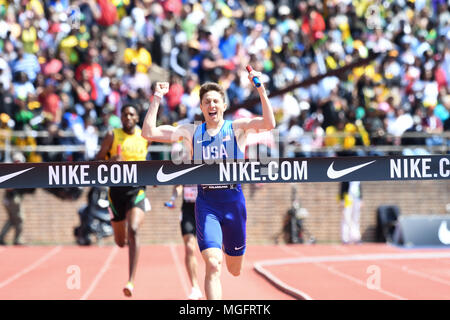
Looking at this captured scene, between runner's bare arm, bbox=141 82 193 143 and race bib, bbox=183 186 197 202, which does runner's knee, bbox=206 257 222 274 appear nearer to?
runner's bare arm, bbox=141 82 193 143

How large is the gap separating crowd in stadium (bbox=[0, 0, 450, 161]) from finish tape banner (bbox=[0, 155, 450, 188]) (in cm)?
929

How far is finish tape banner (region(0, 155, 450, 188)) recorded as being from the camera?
7363 mm

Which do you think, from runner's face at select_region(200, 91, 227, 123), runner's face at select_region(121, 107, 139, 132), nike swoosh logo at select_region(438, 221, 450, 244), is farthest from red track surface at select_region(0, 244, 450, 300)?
runner's face at select_region(200, 91, 227, 123)

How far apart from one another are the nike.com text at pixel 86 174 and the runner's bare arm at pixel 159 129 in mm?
323

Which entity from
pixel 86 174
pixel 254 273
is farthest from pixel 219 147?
pixel 254 273

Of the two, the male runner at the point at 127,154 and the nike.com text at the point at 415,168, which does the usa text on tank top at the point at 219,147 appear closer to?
the nike.com text at the point at 415,168

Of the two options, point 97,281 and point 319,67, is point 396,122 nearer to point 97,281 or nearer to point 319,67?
point 319,67

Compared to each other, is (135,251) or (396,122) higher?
(396,122)

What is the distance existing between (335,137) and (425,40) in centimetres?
466

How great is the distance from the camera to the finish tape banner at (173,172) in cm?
736

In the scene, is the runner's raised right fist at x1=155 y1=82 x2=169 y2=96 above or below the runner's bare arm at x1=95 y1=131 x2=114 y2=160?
above

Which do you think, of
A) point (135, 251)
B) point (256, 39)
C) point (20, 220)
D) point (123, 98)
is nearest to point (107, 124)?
point (123, 98)

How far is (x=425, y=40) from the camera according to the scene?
71.7 ft

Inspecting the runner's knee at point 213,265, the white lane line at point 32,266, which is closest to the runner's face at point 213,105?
the runner's knee at point 213,265
